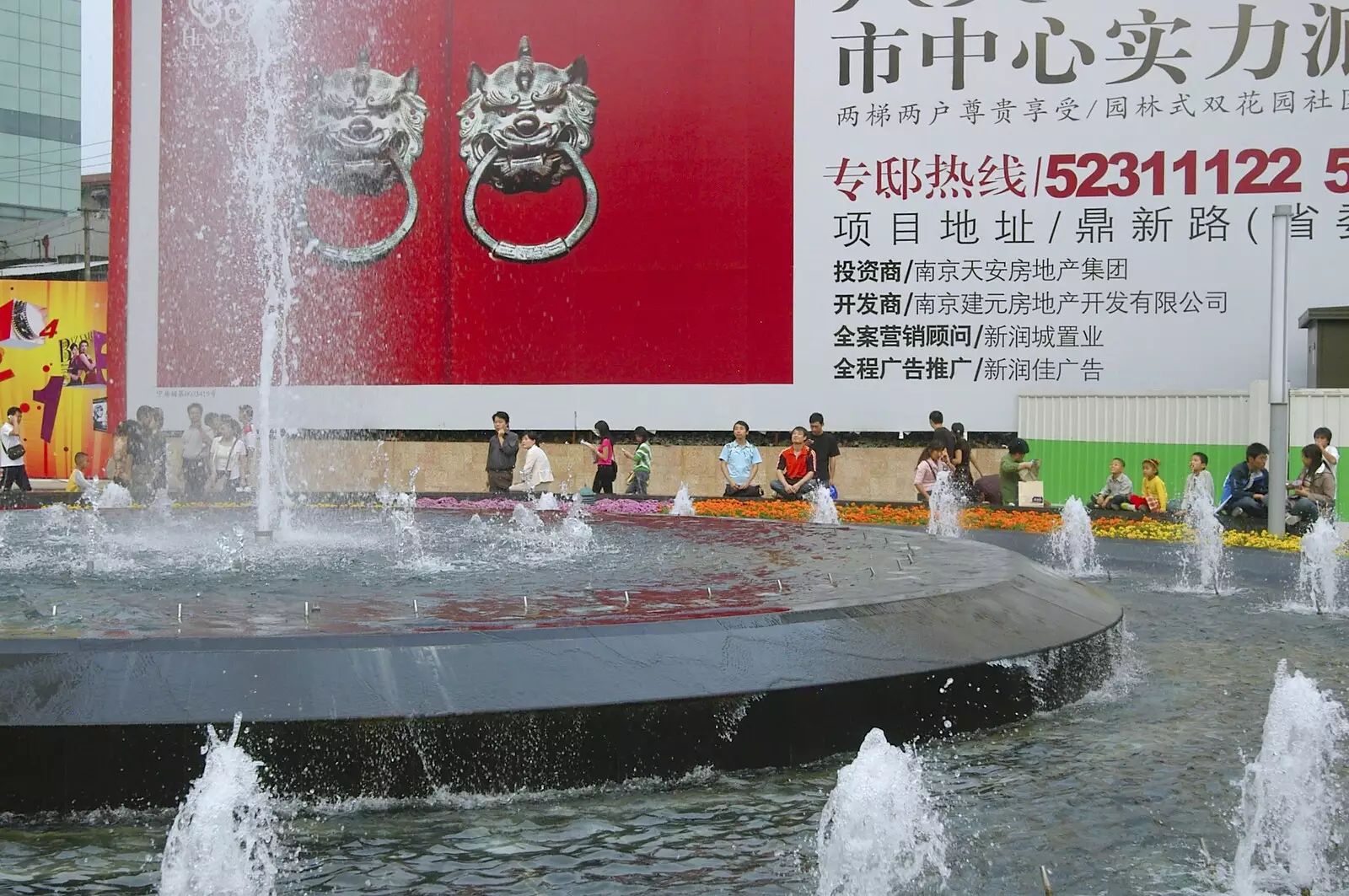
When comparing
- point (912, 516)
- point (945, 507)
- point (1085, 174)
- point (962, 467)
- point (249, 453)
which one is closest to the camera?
point (945, 507)

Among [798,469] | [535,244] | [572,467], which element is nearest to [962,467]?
[798,469]

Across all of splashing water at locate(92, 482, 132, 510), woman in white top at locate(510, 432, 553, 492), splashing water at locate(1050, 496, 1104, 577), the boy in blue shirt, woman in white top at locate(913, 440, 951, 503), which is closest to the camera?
splashing water at locate(1050, 496, 1104, 577)

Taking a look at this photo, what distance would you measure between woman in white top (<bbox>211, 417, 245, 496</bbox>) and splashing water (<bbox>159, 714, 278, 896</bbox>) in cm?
1224

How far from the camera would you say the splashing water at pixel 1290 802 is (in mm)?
4516

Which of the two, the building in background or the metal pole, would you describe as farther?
the building in background

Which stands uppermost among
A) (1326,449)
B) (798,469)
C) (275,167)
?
(275,167)

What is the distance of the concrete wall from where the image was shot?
65.7ft

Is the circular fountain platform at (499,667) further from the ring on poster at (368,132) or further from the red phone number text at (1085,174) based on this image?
the ring on poster at (368,132)

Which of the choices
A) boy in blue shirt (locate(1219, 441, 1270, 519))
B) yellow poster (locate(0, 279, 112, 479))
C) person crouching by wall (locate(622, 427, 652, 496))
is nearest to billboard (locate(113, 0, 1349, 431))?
person crouching by wall (locate(622, 427, 652, 496))

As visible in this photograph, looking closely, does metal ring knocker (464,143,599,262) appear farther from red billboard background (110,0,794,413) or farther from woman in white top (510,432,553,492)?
woman in white top (510,432,553,492)

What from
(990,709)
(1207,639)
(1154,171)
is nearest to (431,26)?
(1154,171)

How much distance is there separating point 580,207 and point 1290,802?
16.8 meters

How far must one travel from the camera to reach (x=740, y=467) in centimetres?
1658

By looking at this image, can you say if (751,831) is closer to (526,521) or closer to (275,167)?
(526,521)
